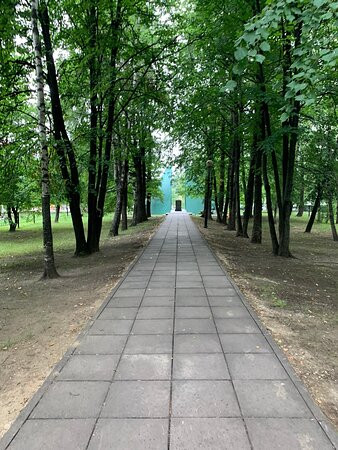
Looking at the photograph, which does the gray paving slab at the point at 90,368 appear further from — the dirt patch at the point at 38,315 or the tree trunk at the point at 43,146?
the tree trunk at the point at 43,146

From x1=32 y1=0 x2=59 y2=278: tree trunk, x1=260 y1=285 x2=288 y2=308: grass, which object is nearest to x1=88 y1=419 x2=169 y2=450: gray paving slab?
x1=260 y1=285 x2=288 y2=308: grass

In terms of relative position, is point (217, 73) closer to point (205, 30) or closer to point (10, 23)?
point (205, 30)

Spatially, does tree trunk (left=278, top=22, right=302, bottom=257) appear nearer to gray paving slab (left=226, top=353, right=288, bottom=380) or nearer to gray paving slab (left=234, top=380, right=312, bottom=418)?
gray paving slab (left=226, top=353, right=288, bottom=380)

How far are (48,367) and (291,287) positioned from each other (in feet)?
16.3

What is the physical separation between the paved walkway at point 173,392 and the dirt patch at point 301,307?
26 cm

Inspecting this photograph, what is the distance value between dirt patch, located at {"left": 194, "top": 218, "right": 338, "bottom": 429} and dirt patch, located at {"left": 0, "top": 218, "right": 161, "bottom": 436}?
251 cm

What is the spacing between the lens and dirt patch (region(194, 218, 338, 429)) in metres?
3.18

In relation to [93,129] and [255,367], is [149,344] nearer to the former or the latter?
[255,367]

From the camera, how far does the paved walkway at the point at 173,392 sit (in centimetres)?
A: 224

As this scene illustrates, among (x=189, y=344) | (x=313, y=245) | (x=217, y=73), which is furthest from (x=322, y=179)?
(x=189, y=344)

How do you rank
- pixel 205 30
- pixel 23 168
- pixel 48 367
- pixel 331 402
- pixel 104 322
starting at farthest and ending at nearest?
pixel 205 30 → pixel 23 168 → pixel 104 322 → pixel 48 367 → pixel 331 402

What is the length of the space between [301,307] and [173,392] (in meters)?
3.38

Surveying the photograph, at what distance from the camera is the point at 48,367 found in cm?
346

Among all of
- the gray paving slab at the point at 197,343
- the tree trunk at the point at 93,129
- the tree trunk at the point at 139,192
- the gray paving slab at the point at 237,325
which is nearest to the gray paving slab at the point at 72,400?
the gray paving slab at the point at 197,343
